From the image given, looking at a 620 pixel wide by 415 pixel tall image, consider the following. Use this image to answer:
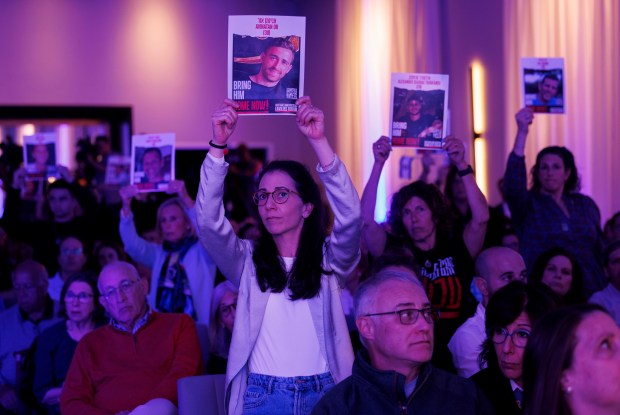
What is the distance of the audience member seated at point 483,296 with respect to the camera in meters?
3.53

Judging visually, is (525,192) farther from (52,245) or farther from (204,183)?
(52,245)

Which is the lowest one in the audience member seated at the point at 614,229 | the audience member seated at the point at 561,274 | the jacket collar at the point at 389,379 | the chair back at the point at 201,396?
the chair back at the point at 201,396

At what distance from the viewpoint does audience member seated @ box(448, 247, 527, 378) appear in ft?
11.6

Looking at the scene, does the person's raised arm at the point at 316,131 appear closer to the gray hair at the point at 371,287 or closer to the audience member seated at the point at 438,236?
the gray hair at the point at 371,287

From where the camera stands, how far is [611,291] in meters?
4.48

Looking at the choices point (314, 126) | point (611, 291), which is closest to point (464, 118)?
point (611, 291)

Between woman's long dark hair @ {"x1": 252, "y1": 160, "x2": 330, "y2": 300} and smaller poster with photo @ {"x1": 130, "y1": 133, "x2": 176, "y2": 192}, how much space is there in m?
2.51

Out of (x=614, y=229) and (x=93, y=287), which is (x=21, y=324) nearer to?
(x=93, y=287)

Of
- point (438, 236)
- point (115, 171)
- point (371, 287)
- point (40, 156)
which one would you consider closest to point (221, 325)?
point (438, 236)

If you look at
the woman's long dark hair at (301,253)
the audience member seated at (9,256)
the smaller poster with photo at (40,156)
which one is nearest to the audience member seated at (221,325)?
the woman's long dark hair at (301,253)

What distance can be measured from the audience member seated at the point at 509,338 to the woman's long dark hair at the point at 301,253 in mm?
548

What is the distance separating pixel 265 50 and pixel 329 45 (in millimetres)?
7176

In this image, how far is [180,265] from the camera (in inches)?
208

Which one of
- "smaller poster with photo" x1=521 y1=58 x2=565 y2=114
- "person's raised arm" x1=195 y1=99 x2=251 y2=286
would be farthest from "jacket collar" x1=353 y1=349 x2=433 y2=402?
"smaller poster with photo" x1=521 y1=58 x2=565 y2=114
